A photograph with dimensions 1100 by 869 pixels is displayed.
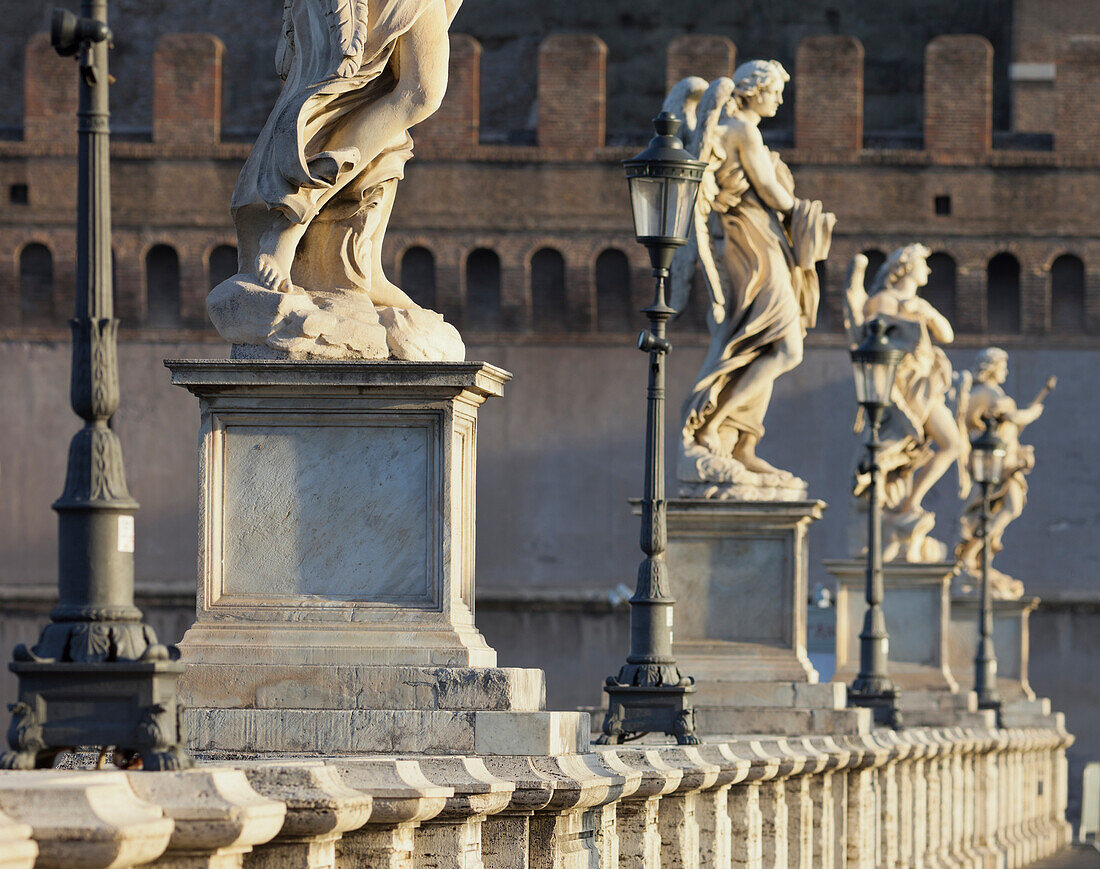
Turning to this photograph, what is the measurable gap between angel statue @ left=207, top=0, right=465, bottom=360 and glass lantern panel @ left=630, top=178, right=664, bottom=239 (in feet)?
12.6

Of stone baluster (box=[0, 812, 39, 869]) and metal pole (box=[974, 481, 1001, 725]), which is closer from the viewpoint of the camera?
stone baluster (box=[0, 812, 39, 869])

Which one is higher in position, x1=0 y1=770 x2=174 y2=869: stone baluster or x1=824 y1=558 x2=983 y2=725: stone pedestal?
x1=0 y1=770 x2=174 y2=869: stone baluster

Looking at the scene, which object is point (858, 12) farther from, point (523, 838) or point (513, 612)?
point (523, 838)

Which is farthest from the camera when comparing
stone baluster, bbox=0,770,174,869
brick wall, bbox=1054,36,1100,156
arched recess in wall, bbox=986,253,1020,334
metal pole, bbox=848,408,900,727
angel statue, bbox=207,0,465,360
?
arched recess in wall, bbox=986,253,1020,334

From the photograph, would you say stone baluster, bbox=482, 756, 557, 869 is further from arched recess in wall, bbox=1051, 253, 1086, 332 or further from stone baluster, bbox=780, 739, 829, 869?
arched recess in wall, bbox=1051, 253, 1086, 332

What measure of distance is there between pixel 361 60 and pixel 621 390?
3167 cm

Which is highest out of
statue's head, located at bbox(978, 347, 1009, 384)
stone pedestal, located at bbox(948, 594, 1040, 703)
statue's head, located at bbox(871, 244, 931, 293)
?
statue's head, located at bbox(871, 244, 931, 293)

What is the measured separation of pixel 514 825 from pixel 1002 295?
34.1m

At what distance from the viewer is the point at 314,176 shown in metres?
8.62

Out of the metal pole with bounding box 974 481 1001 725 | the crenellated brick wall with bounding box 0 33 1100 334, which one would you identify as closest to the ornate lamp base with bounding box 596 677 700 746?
the metal pole with bounding box 974 481 1001 725

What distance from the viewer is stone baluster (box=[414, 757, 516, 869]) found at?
22.0 feet

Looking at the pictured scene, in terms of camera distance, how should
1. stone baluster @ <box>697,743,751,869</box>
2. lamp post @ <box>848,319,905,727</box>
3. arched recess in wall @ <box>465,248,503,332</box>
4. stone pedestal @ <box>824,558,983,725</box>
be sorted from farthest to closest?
arched recess in wall @ <box>465,248,503,332</box>, stone pedestal @ <box>824,558,983,725</box>, lamp post @ <box>848,319,905,727</box>, stone baluster @ <box>697,743,751,869</box>

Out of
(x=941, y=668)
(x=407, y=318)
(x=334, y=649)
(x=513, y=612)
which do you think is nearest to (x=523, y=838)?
(x=334, y=649)

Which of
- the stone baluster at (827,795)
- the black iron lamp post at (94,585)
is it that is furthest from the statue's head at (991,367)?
the black iron lamp post at (94,585)
